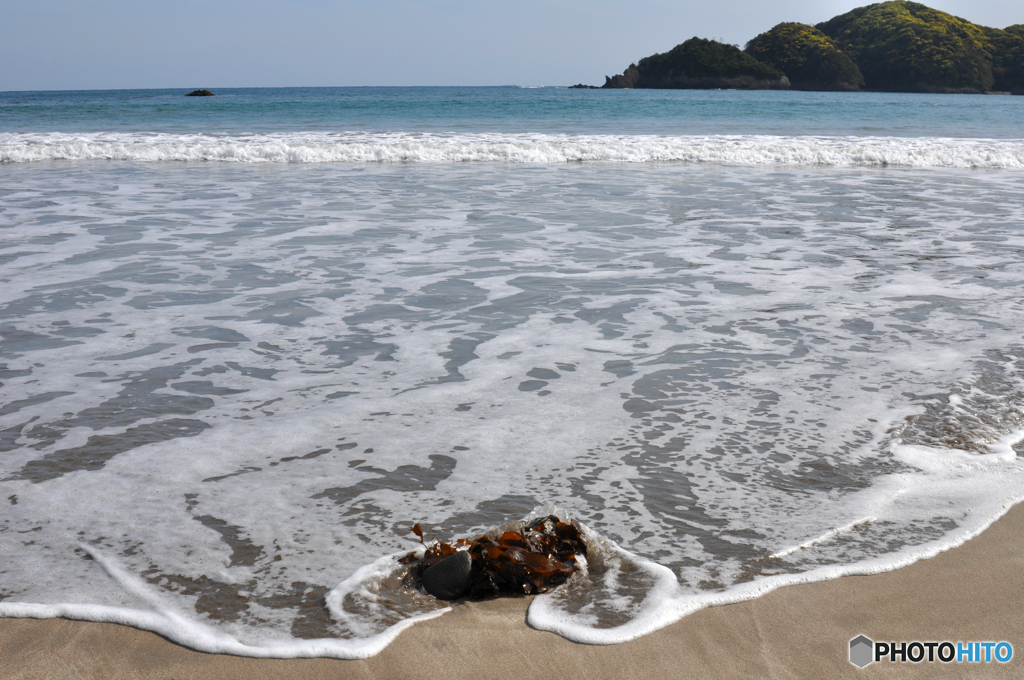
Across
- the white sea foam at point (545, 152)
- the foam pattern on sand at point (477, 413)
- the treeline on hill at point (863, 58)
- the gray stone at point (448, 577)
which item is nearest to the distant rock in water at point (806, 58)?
the treeline on hill at point (863, 58)

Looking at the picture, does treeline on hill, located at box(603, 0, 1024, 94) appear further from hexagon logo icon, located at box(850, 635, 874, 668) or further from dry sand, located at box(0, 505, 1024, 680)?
hexagon logo icon, located at box(850, 635, 874, 668)

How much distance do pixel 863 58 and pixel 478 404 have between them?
93111 mm

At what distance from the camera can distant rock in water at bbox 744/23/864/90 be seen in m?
79.9

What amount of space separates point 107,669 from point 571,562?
1293mm

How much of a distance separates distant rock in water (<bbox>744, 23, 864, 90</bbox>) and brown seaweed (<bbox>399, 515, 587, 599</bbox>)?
292 feet

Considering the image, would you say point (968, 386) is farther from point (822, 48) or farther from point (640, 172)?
point (822, 48)

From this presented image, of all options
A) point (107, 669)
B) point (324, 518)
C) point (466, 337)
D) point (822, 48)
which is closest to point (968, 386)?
point (466, 337)

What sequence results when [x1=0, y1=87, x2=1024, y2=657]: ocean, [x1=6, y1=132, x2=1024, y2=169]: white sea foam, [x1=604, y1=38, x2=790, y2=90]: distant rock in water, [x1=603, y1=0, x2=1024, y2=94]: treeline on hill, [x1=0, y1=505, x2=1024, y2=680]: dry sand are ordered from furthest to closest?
[x1=604, y1=38, x2=790, y2=90]: distant rock in water < [x1=603, y1=0, x2=1024, y2=94]: treeline on hill < [x1=6, y1=132, x2=1024, y2=169]: white sea foam < [x1=0, y1=87, x2=1024, y2=657]: ocean < [x1=0, y1=505, x2=1024, y2=680]: dry sand

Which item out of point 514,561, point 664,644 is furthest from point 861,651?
point 514,561

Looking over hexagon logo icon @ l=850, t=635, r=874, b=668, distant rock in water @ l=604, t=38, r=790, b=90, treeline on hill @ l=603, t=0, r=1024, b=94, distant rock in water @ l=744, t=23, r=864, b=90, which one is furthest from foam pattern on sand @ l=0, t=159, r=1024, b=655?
distant rock in water @ l=744, t=23, r=864, b=90

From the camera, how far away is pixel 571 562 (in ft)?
7.45

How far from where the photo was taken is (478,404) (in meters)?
3.48

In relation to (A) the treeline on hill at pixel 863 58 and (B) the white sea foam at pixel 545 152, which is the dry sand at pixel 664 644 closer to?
(B) the white sea foam at pixel 545 152

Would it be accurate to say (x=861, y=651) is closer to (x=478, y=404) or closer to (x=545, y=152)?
(x=478, y=404)
